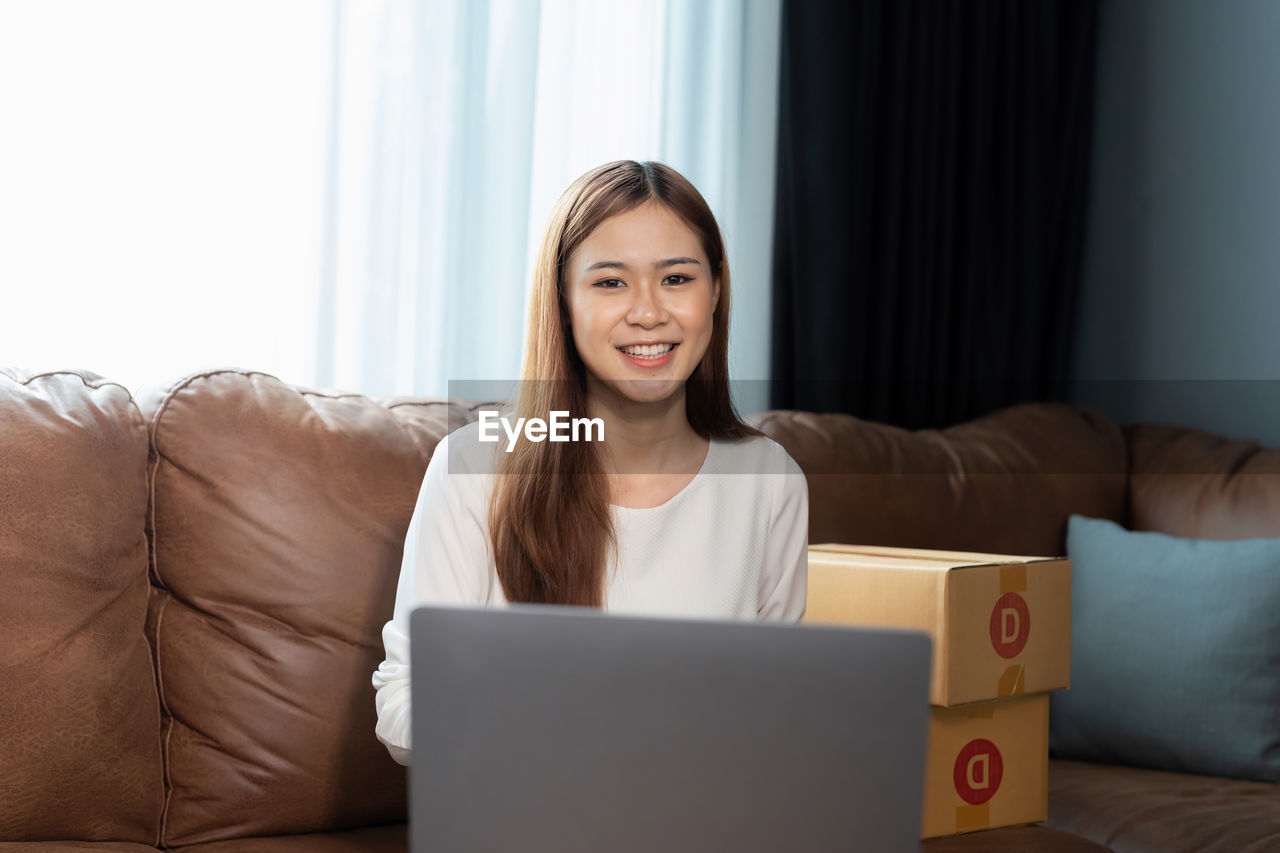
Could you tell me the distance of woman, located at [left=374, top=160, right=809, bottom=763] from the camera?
123 cm

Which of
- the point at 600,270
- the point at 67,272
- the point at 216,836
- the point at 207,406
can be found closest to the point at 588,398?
the point at 600,270

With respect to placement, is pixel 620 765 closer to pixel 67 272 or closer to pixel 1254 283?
pixel 67 272

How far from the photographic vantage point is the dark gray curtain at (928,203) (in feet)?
8.03

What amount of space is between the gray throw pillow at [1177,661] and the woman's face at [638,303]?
0.84m

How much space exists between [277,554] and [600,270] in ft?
1.83

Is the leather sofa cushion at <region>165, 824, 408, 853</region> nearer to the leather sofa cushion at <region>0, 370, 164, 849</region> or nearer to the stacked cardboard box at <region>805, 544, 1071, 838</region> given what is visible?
the leather sofa cushion at <region>0, 370, 164, 849</region>

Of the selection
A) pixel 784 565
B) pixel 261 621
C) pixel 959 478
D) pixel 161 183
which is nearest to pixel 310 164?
pixel 161 183

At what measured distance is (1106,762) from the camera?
1824 millimetres

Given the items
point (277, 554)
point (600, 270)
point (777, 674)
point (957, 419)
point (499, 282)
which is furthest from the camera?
point (957, 419)

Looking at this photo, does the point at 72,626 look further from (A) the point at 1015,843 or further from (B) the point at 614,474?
(A) the point at 1015,843

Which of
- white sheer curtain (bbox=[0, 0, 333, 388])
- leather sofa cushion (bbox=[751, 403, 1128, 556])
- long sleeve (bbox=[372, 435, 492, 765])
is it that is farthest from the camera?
leather sofa cushion (bbox=[751, 403, 1128, 556])

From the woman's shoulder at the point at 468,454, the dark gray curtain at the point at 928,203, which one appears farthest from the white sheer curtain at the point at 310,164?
the woman's shoulder at the point at 468,454

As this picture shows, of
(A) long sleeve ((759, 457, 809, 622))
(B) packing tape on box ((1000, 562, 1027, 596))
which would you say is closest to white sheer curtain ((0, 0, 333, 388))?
(A) long sleeve ((759, 457, 809, 622))

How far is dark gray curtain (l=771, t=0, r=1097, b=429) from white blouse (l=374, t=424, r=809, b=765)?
1.07 m
